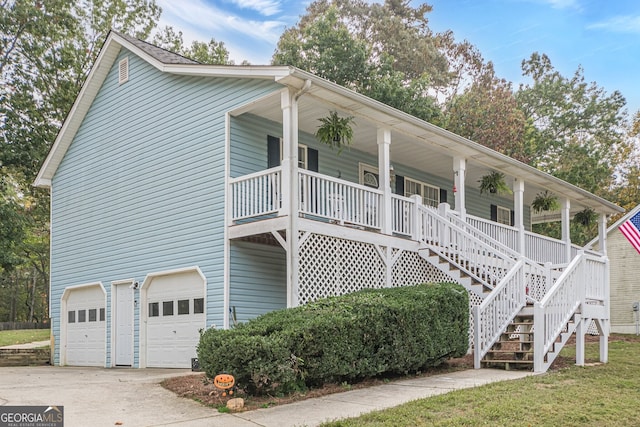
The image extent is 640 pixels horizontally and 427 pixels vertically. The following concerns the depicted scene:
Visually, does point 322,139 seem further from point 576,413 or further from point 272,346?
point 576,413

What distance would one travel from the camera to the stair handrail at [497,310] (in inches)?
441

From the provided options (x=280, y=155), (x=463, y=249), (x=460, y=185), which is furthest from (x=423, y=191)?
(x=280, y=155)

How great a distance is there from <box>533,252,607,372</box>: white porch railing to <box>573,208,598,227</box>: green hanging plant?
10.2 meters

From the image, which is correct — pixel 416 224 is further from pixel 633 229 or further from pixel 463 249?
pixel 633 229

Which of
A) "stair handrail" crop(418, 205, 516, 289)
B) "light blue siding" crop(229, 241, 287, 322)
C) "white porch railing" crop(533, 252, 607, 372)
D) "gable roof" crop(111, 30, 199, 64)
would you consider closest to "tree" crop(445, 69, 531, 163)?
"stair handrail" crop(418, 205, 516, 289)

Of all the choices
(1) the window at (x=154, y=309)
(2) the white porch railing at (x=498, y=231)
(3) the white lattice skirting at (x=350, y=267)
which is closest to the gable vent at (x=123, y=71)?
(1) the window at (x=154, y=309)

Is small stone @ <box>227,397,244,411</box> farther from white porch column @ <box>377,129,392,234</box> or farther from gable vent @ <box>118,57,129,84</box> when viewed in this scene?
gable vent @ <box>118,57,129,84</box>

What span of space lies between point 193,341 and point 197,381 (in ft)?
11.5

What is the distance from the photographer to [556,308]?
11227 mm

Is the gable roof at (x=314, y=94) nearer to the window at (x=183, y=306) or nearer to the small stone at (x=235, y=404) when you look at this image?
the window at (x=183, y=306)

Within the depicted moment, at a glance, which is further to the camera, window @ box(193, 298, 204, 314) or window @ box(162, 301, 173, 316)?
window @ box(162, 301, 173, 316)

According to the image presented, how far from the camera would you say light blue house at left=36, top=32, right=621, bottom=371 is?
1177cm

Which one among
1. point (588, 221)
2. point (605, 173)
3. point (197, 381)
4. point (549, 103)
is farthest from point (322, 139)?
point (549, 103)

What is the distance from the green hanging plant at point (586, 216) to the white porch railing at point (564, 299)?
10.2m
